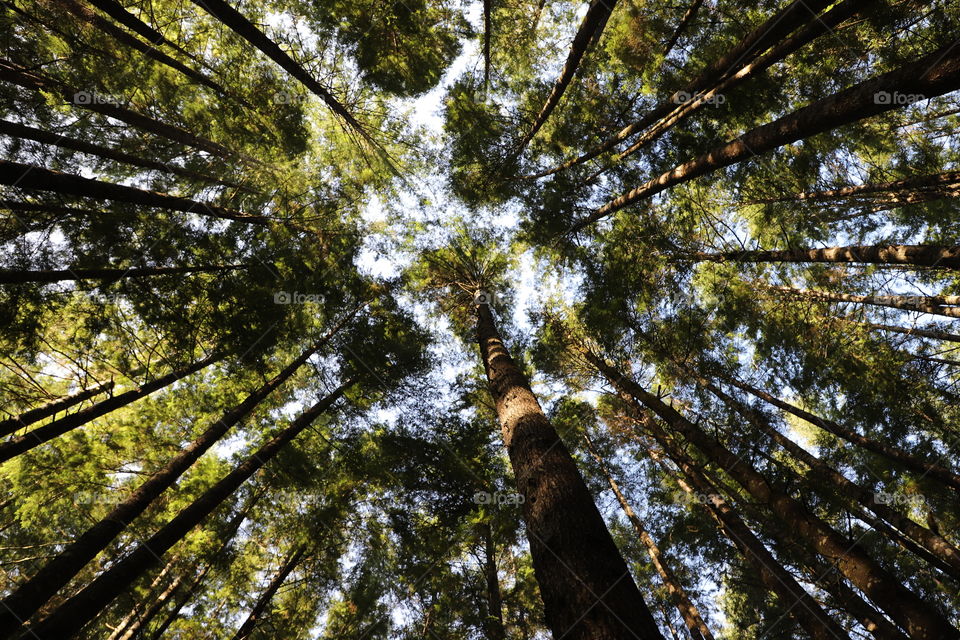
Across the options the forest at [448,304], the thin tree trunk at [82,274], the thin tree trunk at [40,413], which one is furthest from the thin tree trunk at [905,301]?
the thin tree trunk at [40,413]

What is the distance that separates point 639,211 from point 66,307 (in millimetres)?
11344

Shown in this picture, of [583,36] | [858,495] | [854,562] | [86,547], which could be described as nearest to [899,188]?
[858,495]

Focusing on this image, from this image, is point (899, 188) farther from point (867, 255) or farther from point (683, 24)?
point (683, 24)

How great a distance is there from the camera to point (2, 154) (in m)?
5.55

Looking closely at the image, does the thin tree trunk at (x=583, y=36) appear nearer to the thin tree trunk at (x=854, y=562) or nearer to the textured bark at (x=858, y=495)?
the thin tree trunk at (x=854, y=562)

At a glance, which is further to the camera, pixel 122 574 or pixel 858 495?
pixel 858 495

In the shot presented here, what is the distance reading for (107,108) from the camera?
24.3 feet

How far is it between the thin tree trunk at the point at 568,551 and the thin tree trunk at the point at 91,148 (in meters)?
8.18

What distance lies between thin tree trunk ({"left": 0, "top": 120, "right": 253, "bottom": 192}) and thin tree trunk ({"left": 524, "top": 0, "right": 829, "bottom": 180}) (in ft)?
27.4

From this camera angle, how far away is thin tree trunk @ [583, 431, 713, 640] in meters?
8.40

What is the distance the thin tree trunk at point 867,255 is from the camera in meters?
4.69

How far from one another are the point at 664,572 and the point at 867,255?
774 centimetres

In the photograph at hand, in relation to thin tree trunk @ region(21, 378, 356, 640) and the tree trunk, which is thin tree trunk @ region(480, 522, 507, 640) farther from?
the tree trunk

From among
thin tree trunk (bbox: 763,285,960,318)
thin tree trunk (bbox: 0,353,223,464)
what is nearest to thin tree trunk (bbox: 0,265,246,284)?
thin tree trunk (bbox: 0,353,223,464)
